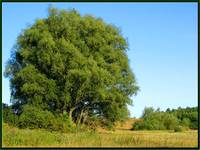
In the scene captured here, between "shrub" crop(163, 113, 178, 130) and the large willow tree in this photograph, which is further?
"shrub" crop(163, 113, 178, 130)

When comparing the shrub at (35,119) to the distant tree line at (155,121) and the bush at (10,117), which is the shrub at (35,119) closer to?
the bush at (10,117)

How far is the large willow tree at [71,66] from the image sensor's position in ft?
129

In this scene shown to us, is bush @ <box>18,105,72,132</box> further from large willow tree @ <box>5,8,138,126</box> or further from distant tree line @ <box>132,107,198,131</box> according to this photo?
distant tree line @ <box>132,107,198,131</box>

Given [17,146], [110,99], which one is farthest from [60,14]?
[17,146]

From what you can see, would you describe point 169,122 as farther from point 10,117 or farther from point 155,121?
point 10,117

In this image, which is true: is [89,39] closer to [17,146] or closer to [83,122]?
[83,122]

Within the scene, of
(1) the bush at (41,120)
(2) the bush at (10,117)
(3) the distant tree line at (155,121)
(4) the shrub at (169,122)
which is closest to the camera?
(1) the bush at (41,120)

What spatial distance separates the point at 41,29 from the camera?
4022cm

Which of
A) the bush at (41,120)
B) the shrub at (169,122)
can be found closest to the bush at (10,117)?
the bush at (41,120)

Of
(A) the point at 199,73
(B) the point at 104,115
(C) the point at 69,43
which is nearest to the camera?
(A) the point at 199,73

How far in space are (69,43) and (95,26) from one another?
2695 millimetres

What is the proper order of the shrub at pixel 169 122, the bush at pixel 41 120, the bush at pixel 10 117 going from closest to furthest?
1. the bush at pixel 41 120
2. the bush at pixel 10 117
3. the shrub at pixel 169 122

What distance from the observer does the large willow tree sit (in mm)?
39219

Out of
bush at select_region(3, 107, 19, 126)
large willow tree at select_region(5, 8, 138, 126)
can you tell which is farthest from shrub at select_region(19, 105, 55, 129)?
large willow tree at select_region(5, 8, 138, 126)
